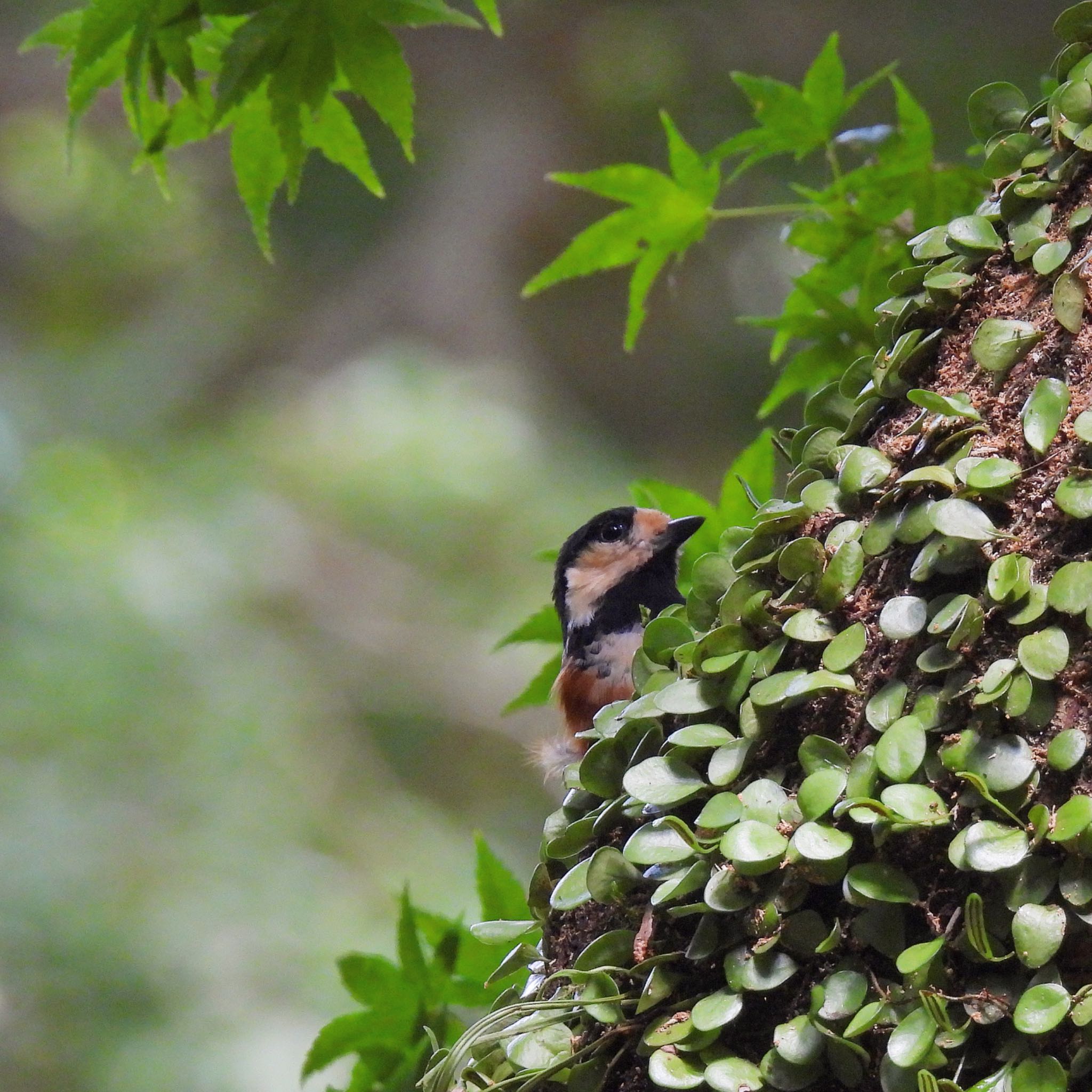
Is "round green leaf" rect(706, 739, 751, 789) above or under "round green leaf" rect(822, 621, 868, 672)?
under

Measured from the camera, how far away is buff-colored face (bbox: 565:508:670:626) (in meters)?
2.06

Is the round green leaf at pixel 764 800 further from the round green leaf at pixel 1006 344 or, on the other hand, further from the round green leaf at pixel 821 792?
the round green leaf at pixel 1006 344

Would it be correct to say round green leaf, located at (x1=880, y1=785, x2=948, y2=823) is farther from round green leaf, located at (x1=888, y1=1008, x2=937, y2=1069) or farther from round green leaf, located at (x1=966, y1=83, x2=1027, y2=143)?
round green leaf, located at (x1=966, y1=83, x2=1027, y2=143)

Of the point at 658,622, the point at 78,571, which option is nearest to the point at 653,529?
the point at 658,622

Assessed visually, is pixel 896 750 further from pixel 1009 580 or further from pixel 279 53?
pixel 279 53

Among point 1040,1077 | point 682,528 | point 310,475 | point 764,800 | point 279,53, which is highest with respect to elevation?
point 310,475

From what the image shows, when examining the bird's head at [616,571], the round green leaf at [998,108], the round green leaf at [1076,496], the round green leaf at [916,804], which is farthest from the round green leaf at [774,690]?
the bird's head at [616,571]

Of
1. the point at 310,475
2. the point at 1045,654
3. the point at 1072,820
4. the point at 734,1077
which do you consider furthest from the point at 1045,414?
the point at 310,475

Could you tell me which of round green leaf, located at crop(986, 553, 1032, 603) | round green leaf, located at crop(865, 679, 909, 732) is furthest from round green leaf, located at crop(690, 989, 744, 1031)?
round green leaf, located at crop(986, 553, 1032, 603)

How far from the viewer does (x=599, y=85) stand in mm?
6094

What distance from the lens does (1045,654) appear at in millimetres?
830

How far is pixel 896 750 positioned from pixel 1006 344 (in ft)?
1.06

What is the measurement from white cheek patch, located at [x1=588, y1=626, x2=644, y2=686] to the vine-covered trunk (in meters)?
0.79

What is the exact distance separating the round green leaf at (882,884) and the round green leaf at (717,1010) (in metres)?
0.11
